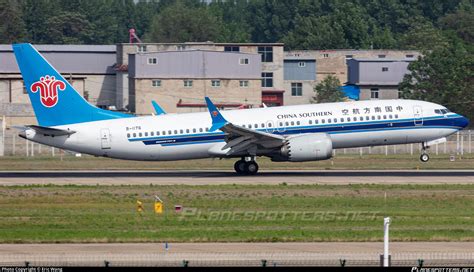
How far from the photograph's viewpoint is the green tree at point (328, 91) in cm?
12938

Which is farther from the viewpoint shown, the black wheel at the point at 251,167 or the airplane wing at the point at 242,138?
the black wheel at the point at 251,167

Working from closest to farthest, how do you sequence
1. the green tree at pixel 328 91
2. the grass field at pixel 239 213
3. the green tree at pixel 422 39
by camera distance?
1. the grass field at pixel 239 213
2. the green tree at pixel 328 91
3. the green tree at pixel 422 39

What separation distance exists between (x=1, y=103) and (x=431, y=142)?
199 feet

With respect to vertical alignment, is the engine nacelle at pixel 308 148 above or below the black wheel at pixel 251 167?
above

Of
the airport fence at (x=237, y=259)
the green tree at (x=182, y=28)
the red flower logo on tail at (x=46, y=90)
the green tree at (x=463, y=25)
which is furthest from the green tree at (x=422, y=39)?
the airport fence at (x=237, y=259)

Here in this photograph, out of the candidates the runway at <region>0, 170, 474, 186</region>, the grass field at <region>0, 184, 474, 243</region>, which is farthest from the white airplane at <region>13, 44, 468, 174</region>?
the grass field at <region>0, 184, 474, 243</region>

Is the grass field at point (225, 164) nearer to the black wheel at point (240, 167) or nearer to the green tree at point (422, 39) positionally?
the black wheel at point (240, 167)

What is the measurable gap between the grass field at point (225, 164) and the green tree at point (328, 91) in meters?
50.2

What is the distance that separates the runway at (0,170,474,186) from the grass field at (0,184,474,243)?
117 inches

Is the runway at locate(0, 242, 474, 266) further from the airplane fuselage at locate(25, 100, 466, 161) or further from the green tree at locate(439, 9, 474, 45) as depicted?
the green tree at locate(439, 9, 474, 45)

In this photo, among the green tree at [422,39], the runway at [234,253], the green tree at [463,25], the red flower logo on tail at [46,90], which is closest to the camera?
the runway at [234,253]

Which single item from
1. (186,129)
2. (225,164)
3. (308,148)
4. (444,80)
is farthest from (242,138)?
(444,80)

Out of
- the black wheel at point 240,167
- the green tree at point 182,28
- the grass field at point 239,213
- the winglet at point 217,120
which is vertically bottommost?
the grass field at point 239,213

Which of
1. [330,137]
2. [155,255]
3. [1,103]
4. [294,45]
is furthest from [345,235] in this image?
[294,45]
